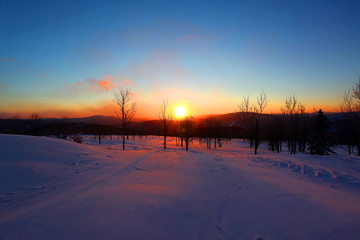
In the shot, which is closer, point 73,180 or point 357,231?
point 357,231

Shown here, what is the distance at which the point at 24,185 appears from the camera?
190 inches

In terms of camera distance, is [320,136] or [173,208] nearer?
[173,208]

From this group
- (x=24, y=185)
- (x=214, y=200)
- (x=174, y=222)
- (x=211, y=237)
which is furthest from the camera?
(x=24, y=185)

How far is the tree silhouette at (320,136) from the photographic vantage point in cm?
2402

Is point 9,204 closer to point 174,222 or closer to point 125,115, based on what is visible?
point 174,222

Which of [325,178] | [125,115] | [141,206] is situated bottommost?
[325,178]

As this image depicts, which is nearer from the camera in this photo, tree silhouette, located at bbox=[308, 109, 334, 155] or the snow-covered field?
the snow-covered field

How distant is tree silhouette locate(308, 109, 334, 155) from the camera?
24016 millimetres

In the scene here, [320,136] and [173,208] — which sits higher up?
[320,136]

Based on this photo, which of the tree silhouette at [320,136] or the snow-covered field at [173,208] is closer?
the snow-covered field at [173,208]

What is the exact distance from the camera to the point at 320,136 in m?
24.4

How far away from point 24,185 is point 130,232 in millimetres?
4826

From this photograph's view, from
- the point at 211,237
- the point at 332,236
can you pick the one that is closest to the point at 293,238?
the point at 332,236

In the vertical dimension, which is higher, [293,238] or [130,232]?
[130,232]
